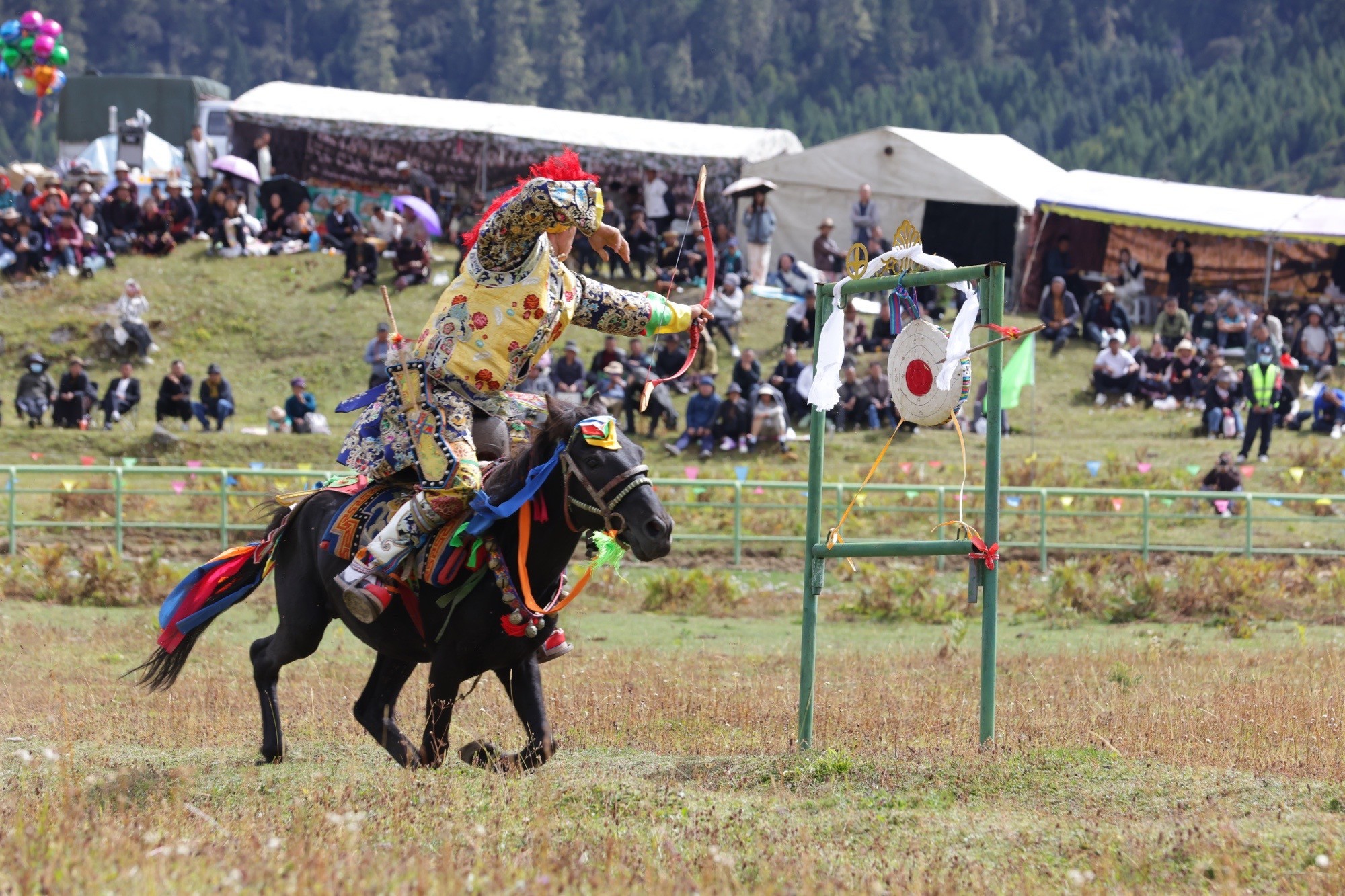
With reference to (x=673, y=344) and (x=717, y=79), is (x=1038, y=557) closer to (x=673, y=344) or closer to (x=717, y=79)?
(x=673, y=344)

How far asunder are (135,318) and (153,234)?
4085 millimetres

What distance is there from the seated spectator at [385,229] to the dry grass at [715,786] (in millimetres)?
17834

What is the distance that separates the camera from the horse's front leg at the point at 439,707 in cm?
827

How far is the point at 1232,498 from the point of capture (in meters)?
18.3

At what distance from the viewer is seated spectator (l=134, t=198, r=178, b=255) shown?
30703mm

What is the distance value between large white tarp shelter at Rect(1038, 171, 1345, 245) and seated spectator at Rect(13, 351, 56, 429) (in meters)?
17.3

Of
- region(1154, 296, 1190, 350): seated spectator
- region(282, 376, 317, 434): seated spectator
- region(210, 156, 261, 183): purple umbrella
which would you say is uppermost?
region(210, 156, 261, 183): purple umbrella

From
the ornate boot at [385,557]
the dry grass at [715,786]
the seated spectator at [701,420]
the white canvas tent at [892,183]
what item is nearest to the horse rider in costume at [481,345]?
the ornate boot at [385,557]

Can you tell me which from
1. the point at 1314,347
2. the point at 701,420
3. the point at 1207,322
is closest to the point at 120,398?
the point at 701,420

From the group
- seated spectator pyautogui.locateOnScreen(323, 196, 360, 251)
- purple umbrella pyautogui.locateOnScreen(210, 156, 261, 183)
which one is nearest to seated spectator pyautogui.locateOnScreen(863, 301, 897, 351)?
seated spectator pyautogui.locateOnScreen(323, 196, 360, 251)

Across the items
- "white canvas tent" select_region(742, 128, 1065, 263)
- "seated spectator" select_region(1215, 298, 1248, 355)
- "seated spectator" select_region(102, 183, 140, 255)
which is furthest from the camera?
"seated spectator" select_region(102, 183, 140, 255)

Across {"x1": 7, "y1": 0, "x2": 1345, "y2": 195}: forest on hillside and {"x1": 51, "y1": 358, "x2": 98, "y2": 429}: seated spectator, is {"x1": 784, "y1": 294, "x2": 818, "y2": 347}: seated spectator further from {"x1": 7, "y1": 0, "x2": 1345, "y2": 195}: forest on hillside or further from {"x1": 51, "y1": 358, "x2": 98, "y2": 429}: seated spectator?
{"x1": 7, "y1": 0, "x2": 1345, "y2": 195}: forest on hillside

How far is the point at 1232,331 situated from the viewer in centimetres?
2708

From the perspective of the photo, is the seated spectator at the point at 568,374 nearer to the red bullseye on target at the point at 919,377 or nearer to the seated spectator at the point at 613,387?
the seated spectator at the point at 613,387
